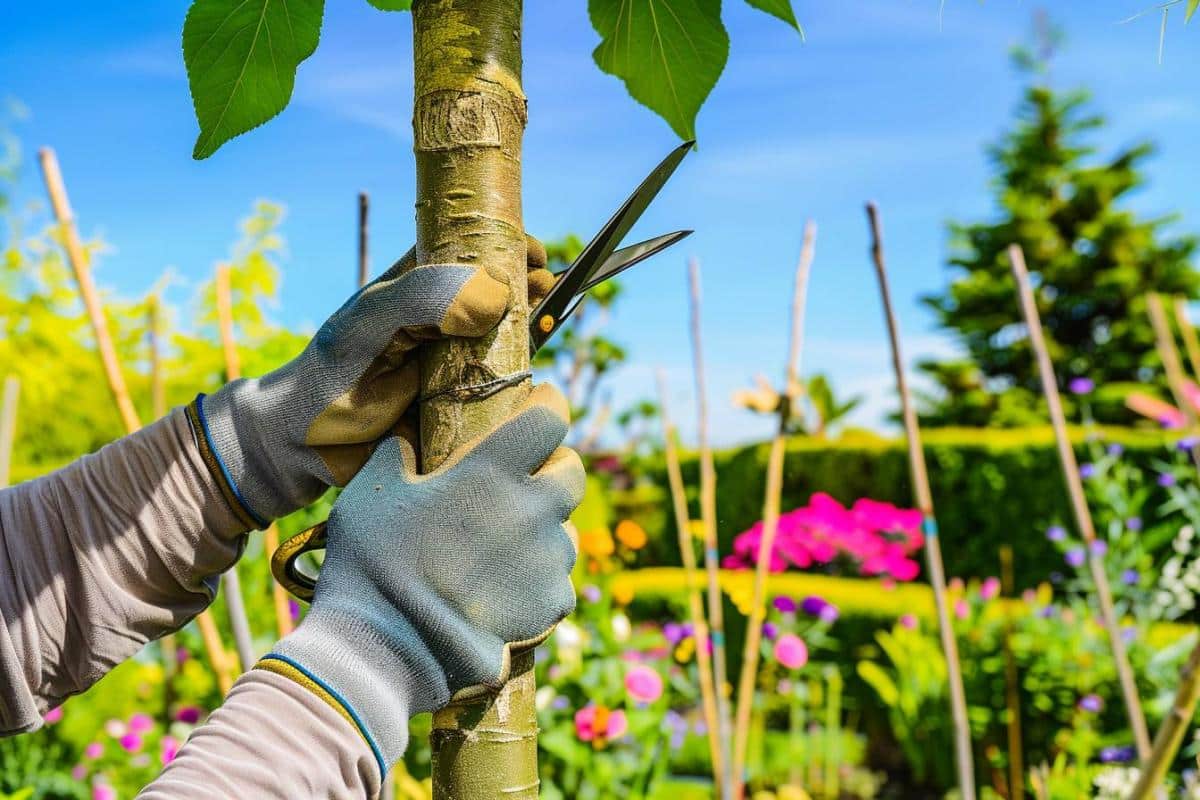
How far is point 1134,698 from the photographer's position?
231 cm

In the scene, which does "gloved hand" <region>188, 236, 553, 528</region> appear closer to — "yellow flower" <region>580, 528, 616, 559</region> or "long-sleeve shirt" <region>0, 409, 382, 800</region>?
"long-sleeve shirt" <region>0, 409, 382, 800</region>

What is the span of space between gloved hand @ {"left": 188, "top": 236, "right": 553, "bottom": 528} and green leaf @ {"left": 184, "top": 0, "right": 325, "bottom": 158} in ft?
0.71

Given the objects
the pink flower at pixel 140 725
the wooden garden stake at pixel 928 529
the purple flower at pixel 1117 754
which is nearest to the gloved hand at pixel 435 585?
the wooden garden stake at pixel 928 529

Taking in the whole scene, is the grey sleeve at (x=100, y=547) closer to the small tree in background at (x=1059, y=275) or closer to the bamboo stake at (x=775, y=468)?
the bamboo stake at (x=775, y=468)

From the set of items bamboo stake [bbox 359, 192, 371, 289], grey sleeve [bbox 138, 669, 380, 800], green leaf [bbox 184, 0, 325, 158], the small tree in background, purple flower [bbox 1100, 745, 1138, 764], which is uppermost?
the small tree in background

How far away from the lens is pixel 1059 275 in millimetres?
17547

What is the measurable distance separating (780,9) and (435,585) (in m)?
0.65

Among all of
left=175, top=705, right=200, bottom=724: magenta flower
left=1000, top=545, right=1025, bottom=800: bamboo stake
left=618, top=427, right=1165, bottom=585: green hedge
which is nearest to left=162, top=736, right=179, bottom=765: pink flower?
left=175, top=705, right=200, bottom=724: magenta flower

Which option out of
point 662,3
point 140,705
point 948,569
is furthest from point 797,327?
point 948,569

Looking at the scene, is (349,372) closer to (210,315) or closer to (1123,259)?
Answer: (210,315)

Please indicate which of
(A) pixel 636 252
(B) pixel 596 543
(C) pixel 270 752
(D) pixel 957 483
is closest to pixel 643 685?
(B) pixel 596 543

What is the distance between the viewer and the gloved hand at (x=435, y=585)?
0.87m

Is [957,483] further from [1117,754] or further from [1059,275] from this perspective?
[1059,275]

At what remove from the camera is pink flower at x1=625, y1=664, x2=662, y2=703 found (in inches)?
124
